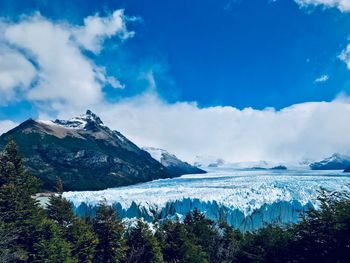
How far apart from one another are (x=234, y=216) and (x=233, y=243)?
25.8 metres

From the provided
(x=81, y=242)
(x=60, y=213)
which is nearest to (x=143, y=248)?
(x=81, y=242)

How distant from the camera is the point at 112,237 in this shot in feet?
139

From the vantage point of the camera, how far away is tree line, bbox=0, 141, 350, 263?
2641cm

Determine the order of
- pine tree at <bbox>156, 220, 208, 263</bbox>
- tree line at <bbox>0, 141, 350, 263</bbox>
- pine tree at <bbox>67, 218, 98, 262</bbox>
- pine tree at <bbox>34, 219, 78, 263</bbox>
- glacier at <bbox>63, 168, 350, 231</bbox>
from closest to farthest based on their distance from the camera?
tree line at <bbox>0, 141, 350, 263</bbox> < pine tree at <bbox>34, 219, 78, 263</bbox> < pine tree at <bbox>67, 218, 98, 262</bbox> < pine tree at <bbox>156, 220, 208, 263</bbox> < glacier at <bbox>63, 168, 350, 231</bbox>

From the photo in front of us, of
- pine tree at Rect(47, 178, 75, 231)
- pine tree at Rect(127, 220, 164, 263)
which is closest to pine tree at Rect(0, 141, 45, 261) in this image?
pine tree at Rect(47, 178, 75, 231)

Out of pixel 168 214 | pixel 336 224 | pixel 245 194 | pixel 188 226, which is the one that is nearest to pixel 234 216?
pixel 245 194

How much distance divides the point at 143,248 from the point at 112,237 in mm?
3408

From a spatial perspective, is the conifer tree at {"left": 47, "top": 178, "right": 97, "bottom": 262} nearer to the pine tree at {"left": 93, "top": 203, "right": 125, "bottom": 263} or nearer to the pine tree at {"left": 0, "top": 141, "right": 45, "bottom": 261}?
the pine tree at {"left": 93, "top": 203, "right": 125, "bottom": 263}

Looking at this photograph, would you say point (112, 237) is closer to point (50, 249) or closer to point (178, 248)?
point (178, 248)

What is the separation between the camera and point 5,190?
37188mm

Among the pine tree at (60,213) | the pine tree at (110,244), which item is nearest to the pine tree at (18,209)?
the pine tree at (60,213)

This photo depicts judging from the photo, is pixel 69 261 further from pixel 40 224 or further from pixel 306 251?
pixel 306 251

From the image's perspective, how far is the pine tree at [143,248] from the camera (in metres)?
42.5

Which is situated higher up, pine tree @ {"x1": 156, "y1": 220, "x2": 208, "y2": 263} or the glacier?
the glacier
